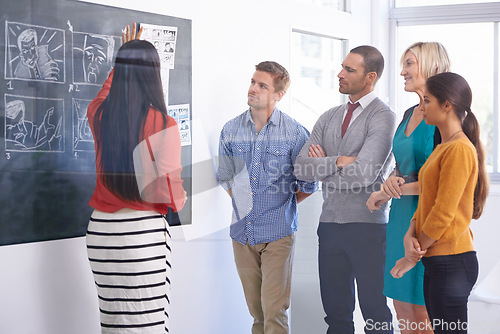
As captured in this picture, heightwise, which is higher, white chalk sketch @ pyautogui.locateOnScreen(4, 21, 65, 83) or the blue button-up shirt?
white chalk sketch @ pyautogui.locateOnScreen(4, 21, 65, 83)

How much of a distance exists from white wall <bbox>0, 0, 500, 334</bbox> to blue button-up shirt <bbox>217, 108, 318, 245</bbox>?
0.18ft

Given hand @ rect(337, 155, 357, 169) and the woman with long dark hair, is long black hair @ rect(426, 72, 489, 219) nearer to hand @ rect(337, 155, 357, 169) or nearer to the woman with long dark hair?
hand @ rect(337, 155, 357, 169)

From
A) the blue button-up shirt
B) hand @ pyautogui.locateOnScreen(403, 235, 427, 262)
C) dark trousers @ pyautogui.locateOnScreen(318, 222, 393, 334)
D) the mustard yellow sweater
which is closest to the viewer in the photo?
the mustard yellow sweater

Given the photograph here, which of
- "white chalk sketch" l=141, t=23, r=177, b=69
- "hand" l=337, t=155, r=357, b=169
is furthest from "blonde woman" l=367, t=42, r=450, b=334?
"white chalk sketch" l=141, t=23, r=177, b=69

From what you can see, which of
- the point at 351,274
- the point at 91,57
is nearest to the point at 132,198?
the point at 91,57

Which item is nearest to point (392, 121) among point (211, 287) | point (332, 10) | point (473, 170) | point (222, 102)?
Result: point (473, 170)

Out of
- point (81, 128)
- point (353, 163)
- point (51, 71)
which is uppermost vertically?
point (51, 71)

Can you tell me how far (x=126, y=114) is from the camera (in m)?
1.99

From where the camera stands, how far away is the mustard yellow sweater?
176 centimetres

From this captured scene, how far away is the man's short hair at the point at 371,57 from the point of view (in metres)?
2.12

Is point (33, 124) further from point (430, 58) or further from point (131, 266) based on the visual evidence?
point (430, 58)

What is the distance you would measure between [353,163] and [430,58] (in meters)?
0.44

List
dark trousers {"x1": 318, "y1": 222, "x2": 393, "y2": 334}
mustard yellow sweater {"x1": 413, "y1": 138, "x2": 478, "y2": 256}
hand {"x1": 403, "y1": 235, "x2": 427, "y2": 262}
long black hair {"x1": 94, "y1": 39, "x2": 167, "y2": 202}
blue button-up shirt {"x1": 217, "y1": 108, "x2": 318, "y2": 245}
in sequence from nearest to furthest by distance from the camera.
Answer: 1. mustard yellow sweater {"x1": 413, "y1": 138, "x2": 478, "y2": 256}
2. hand {"x1": 403, "y1": 235, "x2": 427, "y2": 262}
3. long black hair {"x1": 94, "y1": 39, "x2": 167, "y2": 202}
4. dark trousers {"x1": 318, "y1": 222, "x2": 393, "y2": 334}
5. blue button-up shirt {"x1": 217, "y1": 108, "x2": 318, "y2": 245}

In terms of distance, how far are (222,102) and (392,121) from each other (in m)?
0.75
